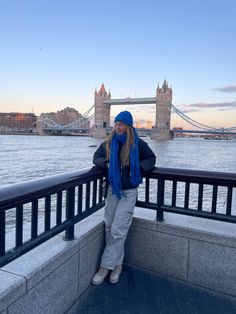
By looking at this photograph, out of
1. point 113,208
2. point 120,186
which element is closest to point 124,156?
point 120,186

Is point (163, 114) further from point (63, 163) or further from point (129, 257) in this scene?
point (129, 257)

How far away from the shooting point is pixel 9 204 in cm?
144

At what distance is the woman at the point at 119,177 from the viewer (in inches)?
86.0

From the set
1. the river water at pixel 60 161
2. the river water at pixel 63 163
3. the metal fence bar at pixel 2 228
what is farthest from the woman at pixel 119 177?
the river water at pixel 60 161

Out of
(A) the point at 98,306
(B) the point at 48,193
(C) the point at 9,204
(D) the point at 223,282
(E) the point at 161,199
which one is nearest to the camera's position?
(C) the point at 9,204

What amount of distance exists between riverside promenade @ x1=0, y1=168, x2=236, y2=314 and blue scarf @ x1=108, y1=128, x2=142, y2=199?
21cm

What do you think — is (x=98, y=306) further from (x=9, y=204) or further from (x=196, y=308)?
(x=9, y=204)

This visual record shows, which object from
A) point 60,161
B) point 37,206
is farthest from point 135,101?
point 37,206

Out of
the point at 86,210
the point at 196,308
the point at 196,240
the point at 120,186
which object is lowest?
the point at 196,308

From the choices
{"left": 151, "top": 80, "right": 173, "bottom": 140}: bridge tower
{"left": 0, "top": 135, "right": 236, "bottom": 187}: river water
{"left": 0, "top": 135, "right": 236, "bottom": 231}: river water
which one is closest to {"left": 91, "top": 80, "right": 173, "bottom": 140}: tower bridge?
{"left": 151, "top": 80, "right": 173, "bottom": 140}: bridge tower

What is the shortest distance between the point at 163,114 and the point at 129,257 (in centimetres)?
7949

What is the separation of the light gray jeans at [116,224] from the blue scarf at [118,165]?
0.35ft

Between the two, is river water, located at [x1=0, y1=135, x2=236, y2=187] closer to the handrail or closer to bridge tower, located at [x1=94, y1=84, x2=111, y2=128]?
the handrail

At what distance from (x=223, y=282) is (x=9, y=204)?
180 centimetres
